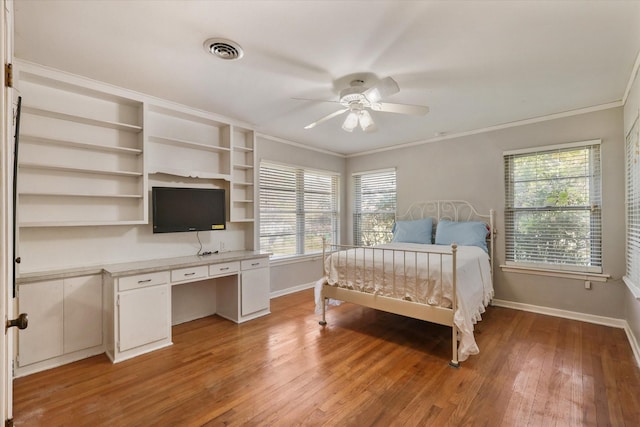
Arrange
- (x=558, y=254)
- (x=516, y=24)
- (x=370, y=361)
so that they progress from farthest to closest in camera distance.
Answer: (x=558, y=254) < (x=370, y=361) < (x=516, y=24)

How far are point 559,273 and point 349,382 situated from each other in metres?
3.09

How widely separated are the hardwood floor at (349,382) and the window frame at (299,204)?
1700 mm

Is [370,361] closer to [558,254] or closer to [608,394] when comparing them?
[608,394]

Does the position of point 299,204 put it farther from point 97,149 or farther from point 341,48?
point 341,48

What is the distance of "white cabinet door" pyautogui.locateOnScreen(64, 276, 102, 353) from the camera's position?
99.8 inches

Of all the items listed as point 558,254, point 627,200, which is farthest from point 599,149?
point 558,254

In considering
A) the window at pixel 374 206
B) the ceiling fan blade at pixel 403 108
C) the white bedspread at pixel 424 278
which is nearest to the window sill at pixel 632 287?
the white bedspread at pixel 424 278

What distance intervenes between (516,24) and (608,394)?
265 centimetres

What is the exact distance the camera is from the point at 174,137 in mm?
3455

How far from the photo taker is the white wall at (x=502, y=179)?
328cm

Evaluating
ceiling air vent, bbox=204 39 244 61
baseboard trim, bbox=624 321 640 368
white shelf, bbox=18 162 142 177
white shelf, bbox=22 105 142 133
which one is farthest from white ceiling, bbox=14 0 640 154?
baseboard trim, bbox=624 321 640 368

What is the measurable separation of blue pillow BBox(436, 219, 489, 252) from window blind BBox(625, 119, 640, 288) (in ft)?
4.34

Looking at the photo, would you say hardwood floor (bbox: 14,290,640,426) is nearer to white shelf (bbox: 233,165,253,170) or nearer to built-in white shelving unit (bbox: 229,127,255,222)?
built-in white shelving unit (bbox: 229,127,255,222)

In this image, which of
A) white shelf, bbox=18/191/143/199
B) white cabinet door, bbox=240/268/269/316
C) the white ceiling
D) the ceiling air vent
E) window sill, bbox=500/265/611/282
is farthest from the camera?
white cabinet door, bbox=240/268/269/316
